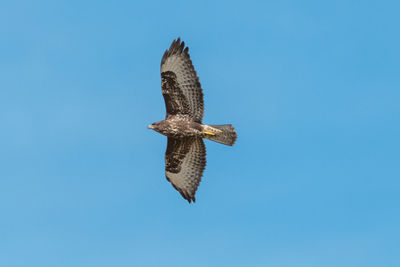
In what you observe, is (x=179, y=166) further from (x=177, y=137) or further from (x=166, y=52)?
(x=166, y=52)

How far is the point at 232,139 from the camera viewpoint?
24.0 m

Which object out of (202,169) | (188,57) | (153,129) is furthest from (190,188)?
(188,57)

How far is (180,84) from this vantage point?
23.5 metres

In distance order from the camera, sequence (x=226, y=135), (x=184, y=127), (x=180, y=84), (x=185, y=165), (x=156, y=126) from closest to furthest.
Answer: (x=180, y=84) → (x=184, y=127) → (x=156, y=126) → (x=226, y=135) → (x=185, y=165)

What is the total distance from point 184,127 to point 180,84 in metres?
1.22

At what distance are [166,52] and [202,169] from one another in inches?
148

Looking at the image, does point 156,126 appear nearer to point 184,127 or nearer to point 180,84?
point 184,127

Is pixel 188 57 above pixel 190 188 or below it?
above

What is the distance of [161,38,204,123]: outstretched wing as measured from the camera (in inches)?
917

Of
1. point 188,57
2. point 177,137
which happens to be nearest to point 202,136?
point 177,137

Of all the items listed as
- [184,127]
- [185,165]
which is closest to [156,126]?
[184,127]

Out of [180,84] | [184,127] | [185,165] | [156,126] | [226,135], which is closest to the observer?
[180,84]

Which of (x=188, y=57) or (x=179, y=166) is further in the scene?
(x=179, y=166)

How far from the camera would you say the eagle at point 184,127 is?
76.6 feet
